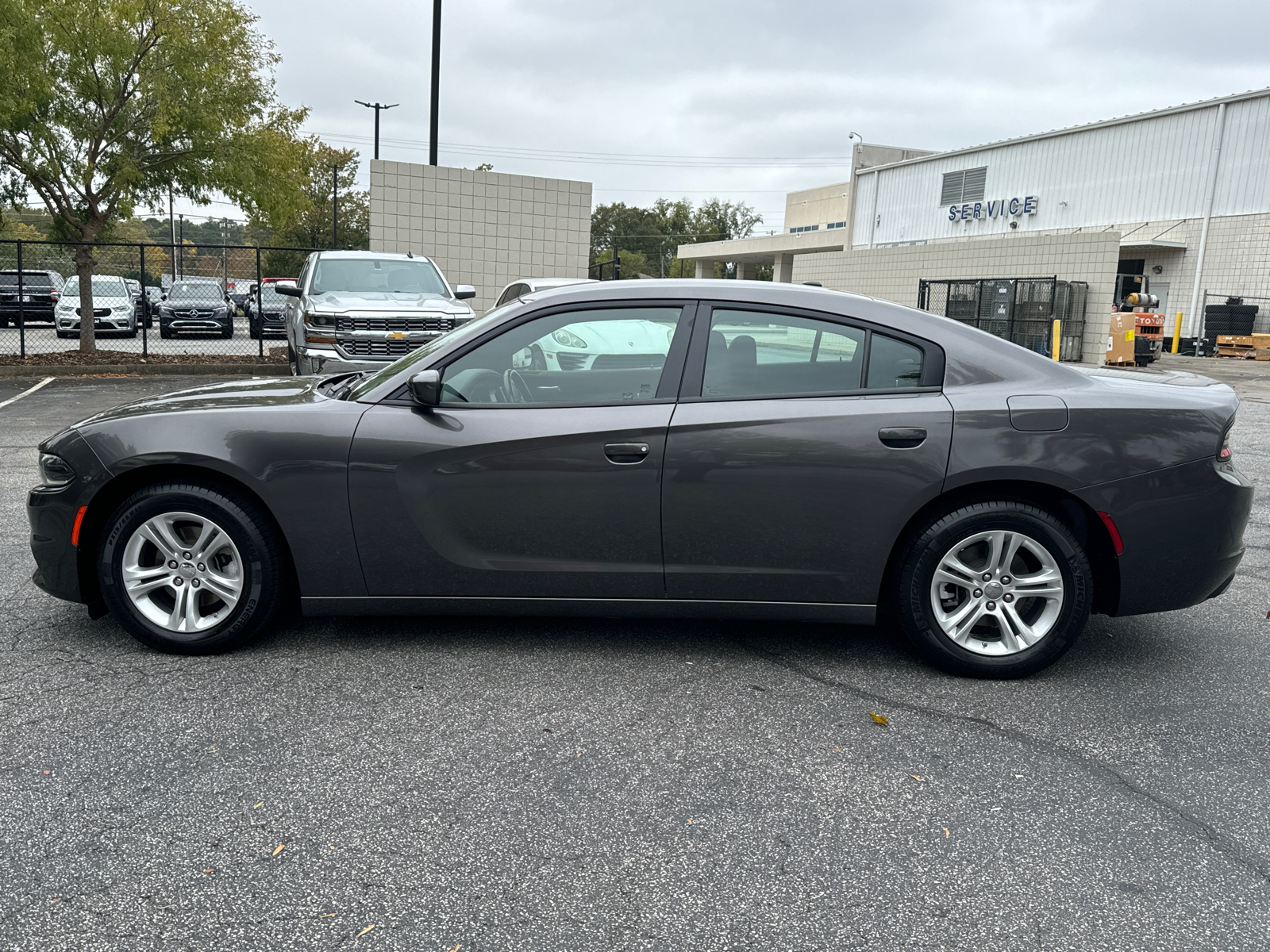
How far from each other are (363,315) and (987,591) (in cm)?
951

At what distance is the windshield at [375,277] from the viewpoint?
1336 centimetres

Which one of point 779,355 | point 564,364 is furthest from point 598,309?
point 779,355

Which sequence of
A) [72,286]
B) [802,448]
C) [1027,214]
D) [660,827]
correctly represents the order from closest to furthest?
[660,827] → [802,448] → [72,286] → [1027,214]

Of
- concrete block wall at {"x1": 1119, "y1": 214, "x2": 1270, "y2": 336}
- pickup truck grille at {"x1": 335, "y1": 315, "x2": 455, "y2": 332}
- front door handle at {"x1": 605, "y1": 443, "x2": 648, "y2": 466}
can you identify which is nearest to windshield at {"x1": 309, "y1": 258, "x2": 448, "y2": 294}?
pickup truck grille at {"x1": 335, "y1": 315, "x2": 455, "y2": 332}

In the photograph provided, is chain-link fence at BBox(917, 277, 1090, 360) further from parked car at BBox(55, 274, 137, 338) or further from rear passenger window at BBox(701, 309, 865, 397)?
rear passenger window at BBox(701, 309, 865, 397)

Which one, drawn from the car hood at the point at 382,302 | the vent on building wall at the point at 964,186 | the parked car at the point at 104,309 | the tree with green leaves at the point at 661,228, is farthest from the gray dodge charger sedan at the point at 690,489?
the tree with green leaves at the point at 661,228

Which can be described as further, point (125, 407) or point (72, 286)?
point (72, 286)

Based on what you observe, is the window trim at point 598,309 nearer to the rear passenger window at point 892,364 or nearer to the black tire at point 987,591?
the rear passenger window at point 892,364

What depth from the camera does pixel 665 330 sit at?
4.31m

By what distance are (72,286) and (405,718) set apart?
25.7 meters

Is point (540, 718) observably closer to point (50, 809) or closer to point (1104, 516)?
point (50, 809)

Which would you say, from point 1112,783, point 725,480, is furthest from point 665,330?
point 1112,783

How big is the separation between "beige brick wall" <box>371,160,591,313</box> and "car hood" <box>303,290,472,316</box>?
8282 millimetres

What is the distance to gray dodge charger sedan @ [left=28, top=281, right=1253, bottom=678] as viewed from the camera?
161 inches
